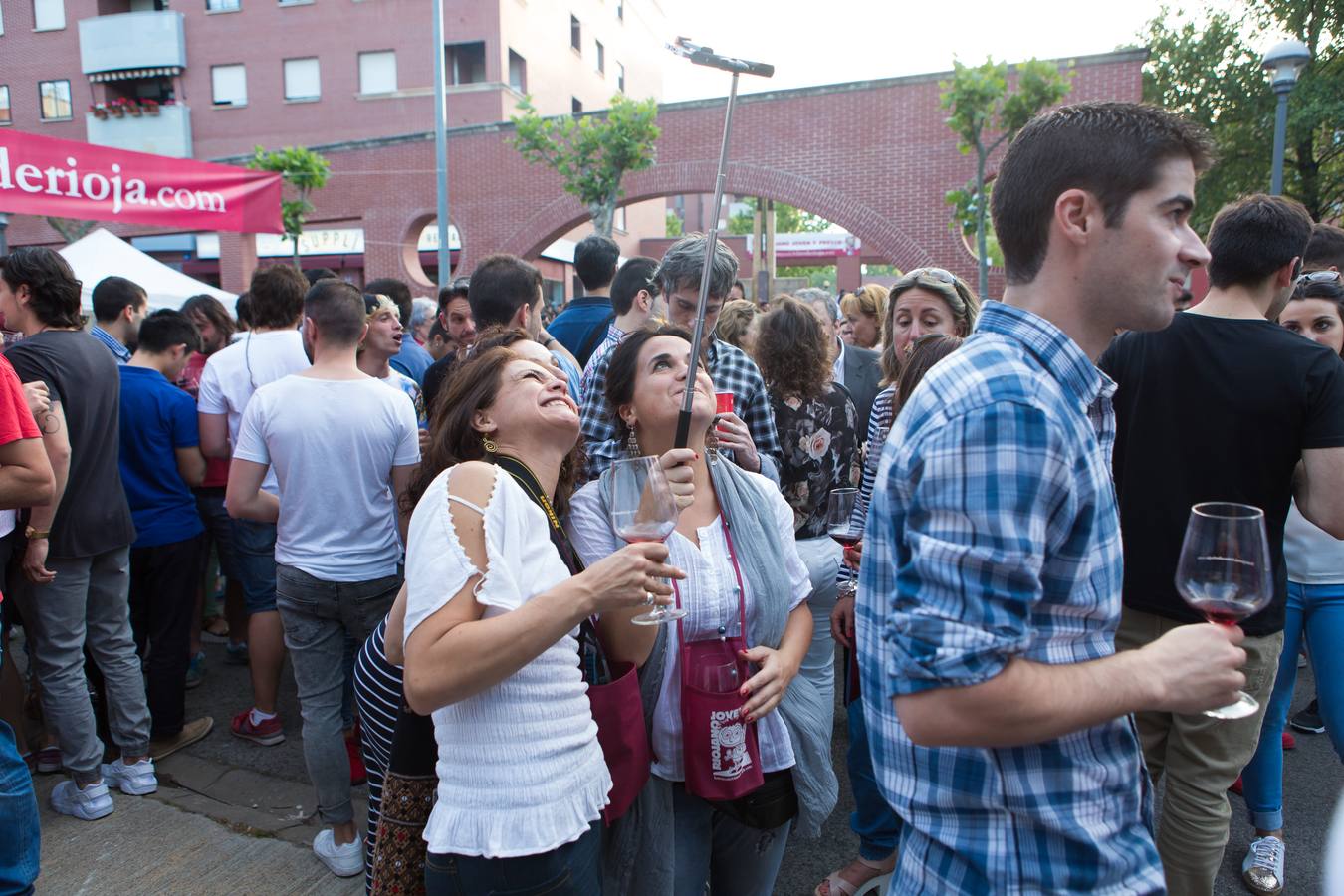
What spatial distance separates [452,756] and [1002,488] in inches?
47.4

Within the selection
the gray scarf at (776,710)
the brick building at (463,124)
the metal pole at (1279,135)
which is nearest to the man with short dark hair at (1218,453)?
the gray scarf at (776,710)

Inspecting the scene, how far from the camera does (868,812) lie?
289 cm

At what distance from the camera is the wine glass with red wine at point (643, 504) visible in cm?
181

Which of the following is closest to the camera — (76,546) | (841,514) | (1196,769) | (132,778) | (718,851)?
(718,851)

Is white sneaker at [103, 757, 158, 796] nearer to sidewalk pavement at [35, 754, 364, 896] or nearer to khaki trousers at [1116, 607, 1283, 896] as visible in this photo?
sidewalk pavement at [35, 754, 364, 896]

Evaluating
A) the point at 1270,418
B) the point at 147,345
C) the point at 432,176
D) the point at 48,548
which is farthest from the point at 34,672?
the point at 432,176

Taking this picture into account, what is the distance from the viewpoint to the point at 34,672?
11.3 feet

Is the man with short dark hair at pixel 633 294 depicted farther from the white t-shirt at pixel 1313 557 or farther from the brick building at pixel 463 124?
the brick building at pixel 463 124

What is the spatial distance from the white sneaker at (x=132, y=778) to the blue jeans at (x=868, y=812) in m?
2.96

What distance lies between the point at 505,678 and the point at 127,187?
571cm

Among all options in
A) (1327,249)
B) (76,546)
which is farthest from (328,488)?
(1327,249)

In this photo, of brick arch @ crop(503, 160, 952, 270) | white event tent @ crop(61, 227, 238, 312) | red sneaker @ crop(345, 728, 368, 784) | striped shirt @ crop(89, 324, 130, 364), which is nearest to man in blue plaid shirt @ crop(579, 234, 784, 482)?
red sneaker @ crop(345, 728, 368, 784)

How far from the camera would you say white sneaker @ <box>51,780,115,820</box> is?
3.46 metres

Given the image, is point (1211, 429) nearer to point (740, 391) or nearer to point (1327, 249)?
point (740, 391)
